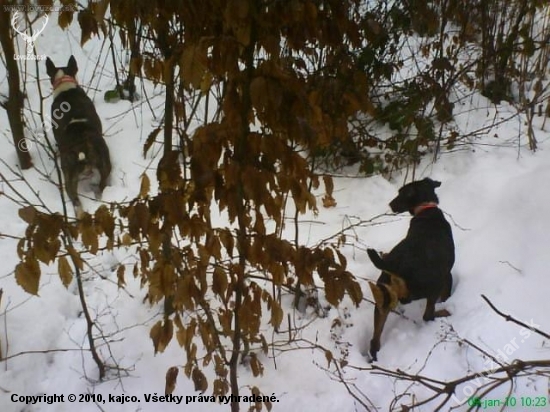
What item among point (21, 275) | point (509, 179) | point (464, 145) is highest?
point (464, 145)

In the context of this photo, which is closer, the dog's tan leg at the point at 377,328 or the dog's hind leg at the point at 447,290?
the dog's tan leg at the point at 377,328

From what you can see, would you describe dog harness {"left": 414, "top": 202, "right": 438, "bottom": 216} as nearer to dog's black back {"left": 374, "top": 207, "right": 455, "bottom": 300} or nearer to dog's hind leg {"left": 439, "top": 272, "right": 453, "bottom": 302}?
dog's black back {"left": 374, "top": 207, "right": 455, "bottom": 300}

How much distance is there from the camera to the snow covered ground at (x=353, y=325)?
8.13ft

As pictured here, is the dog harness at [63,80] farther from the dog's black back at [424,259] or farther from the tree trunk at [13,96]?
the dog's black back at [424,259]

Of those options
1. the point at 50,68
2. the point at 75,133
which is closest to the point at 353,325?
the point at 75,133

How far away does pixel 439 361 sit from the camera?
2.59 metres

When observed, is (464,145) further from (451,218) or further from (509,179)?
(451,218)

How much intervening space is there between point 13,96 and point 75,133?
1.94 ft

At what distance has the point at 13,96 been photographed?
3559 millimetres

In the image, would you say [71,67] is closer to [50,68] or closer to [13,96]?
[50,68]

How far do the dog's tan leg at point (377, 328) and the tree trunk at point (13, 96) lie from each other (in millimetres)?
2761

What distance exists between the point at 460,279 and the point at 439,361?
78cm

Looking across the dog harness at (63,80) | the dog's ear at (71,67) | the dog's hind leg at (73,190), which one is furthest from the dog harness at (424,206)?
the dog's ear at (71,67)

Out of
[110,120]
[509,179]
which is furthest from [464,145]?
[110,120]
